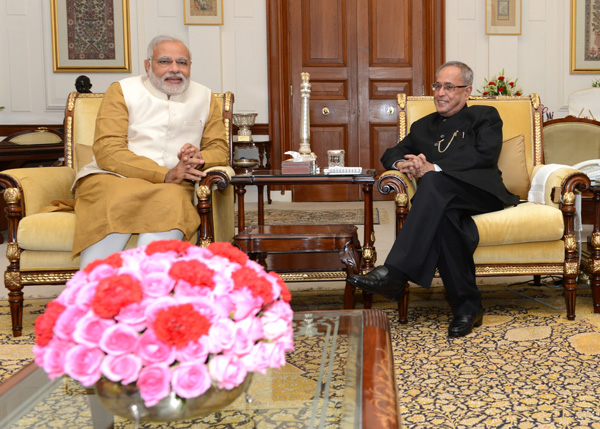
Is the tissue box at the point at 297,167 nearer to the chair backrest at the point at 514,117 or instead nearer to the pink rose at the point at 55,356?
the chair backrest at the point at 514,117

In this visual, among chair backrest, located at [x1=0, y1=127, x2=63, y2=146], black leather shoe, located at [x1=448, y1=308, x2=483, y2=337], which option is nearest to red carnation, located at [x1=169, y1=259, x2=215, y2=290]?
black leather shoe, located at [x1=448, y1=308, x2=483, y2=337]

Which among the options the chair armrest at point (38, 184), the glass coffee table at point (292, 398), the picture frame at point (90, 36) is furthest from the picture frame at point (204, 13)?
the glass coffee table at point (292, 398)

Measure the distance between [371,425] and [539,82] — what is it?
7.28m

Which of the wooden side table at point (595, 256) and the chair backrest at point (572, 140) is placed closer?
the wooden side table at point (595, 256)

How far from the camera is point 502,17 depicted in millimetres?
7539

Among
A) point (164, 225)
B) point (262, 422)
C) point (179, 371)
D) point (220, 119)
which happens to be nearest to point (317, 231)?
point (164, 225)

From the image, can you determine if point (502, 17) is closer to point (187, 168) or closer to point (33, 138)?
point (33, 138)

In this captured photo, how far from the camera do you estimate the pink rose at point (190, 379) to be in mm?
1057

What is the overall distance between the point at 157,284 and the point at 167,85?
2553mm

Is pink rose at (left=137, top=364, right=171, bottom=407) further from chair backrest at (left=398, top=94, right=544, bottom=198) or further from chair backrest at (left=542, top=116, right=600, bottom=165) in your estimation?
chair backrest at (left=542, top=116, right=600, bottom=165)

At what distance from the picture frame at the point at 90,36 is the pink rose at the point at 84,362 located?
677 centimetres

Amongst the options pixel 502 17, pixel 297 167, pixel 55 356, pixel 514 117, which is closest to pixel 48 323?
pixel 55 356

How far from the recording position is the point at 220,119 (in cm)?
366

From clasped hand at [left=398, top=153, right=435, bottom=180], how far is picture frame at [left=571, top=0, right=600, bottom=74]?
17.4ft
